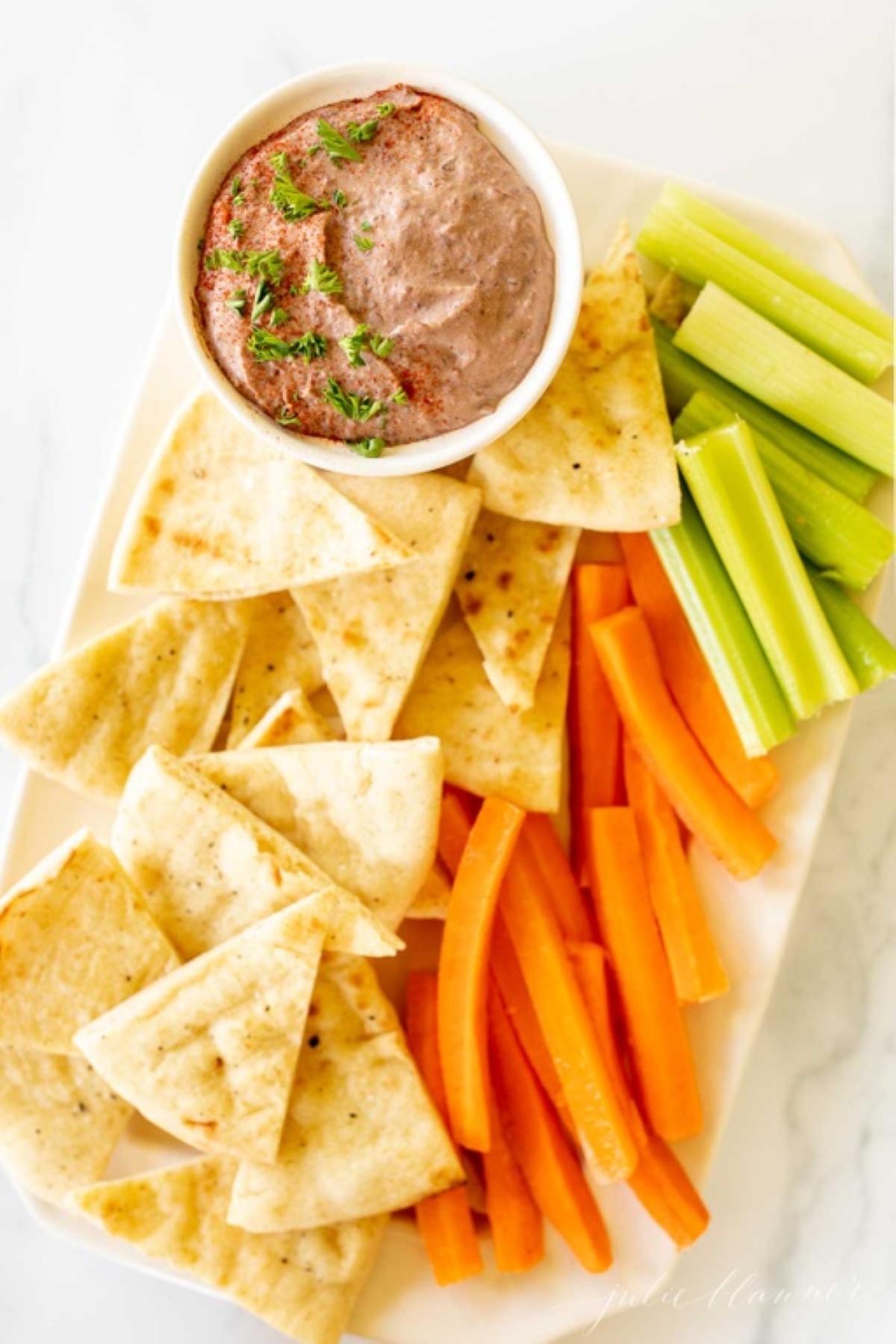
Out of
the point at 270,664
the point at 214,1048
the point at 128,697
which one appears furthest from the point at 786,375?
the point at 214,1048

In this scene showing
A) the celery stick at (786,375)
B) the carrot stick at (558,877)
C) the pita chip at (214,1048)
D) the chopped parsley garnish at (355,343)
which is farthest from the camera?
the carrot stick at (558,877)

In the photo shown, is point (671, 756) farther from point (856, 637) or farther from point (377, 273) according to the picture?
point (377, 273)

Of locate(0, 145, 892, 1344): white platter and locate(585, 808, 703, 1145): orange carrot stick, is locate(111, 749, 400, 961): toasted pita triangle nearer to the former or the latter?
locate(0, 145, 892, 1344): white platter

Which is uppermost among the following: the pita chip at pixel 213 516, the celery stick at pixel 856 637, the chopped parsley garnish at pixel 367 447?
the chopped parsley garnish at pixel 367 447

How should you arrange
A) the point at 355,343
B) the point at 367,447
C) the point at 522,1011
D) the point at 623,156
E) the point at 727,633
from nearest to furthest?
1. the point at 355,343
2. the point at 367,447
3. the point at 727,633
4. the point at 522,1011
5. the point at 623,156

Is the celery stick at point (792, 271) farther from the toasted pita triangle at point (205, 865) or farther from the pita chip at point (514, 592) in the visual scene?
the toasted pita triangle at point (205, 865)

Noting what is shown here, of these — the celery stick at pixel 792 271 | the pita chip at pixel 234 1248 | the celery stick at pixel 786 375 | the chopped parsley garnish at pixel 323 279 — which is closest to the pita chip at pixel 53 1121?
the pita chip at pixel 234 1248

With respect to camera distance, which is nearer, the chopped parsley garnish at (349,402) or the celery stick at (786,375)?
the chopped parsley garnish at (349,402)
